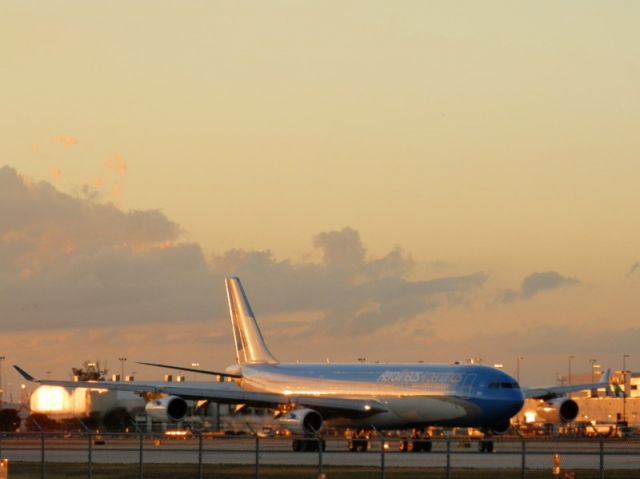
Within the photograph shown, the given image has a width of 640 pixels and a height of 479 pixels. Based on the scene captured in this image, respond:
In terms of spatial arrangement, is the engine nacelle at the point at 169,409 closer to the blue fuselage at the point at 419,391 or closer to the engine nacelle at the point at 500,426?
the blue fuselage at the point at 419,391

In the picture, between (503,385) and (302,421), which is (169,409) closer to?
(302,421)

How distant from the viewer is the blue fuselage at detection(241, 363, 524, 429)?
2926 inches

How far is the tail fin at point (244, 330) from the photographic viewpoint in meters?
92.0

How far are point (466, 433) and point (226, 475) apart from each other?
2240 inches

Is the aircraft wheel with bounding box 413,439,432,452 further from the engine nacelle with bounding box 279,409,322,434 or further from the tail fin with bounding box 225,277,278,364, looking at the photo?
the tail fin with bounding box 225,277,278,364

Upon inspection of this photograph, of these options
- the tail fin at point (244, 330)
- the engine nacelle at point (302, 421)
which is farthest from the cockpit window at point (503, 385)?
the tail fin at point (244, 330)

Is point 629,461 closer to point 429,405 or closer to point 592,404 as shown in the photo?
point 429,405

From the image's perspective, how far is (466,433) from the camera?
4208 inches

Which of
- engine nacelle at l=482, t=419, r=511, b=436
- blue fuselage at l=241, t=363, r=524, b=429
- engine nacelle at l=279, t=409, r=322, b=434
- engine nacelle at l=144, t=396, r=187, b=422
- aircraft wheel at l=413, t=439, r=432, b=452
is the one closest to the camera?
aircraft wheel at l=413, t=439, r=432, b=452

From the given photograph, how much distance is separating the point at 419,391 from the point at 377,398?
278cm

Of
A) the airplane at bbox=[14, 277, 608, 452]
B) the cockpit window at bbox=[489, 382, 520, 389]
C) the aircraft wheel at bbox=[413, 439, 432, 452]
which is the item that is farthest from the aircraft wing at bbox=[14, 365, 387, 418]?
the cockpit window at bbox=[489, 382, 520, 389]

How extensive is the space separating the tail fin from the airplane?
15.2ft

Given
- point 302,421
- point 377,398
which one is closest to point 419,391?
point 377,398

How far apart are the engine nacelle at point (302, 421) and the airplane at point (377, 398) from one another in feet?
0.17
